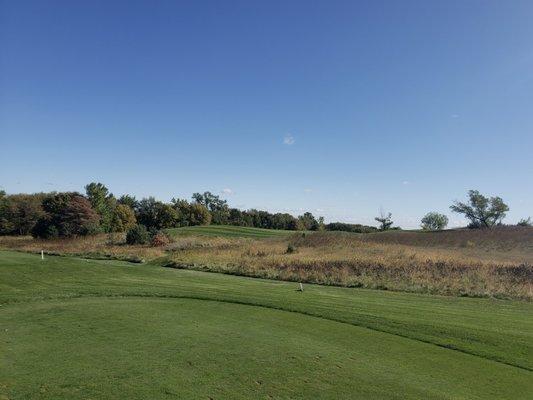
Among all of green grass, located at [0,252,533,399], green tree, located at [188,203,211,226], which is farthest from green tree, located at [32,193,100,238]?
green tree, located at [188,203,211,226]

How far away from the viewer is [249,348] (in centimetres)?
761

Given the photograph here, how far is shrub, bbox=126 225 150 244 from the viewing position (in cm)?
4284

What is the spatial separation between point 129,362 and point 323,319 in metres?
5.55

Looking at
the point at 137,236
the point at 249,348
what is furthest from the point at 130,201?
the point at 249,348

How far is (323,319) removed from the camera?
10.9m

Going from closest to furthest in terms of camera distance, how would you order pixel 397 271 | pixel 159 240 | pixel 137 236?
1. pixel 397 271
2. pixel 137 236
3. pixel 159 240

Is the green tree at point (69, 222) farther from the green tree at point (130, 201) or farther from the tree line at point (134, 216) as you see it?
the green tree at point (130, 201)

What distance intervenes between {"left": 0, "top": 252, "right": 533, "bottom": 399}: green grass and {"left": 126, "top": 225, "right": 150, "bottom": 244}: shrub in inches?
1147

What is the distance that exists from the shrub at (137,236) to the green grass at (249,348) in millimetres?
29143

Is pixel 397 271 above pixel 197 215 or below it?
below

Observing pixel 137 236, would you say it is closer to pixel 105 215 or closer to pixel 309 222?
pixel 105 215

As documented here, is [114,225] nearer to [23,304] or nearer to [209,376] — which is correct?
[23,304]

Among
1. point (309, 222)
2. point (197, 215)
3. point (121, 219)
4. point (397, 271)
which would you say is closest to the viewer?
point (397, 271)

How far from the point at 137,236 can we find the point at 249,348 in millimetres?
37893
